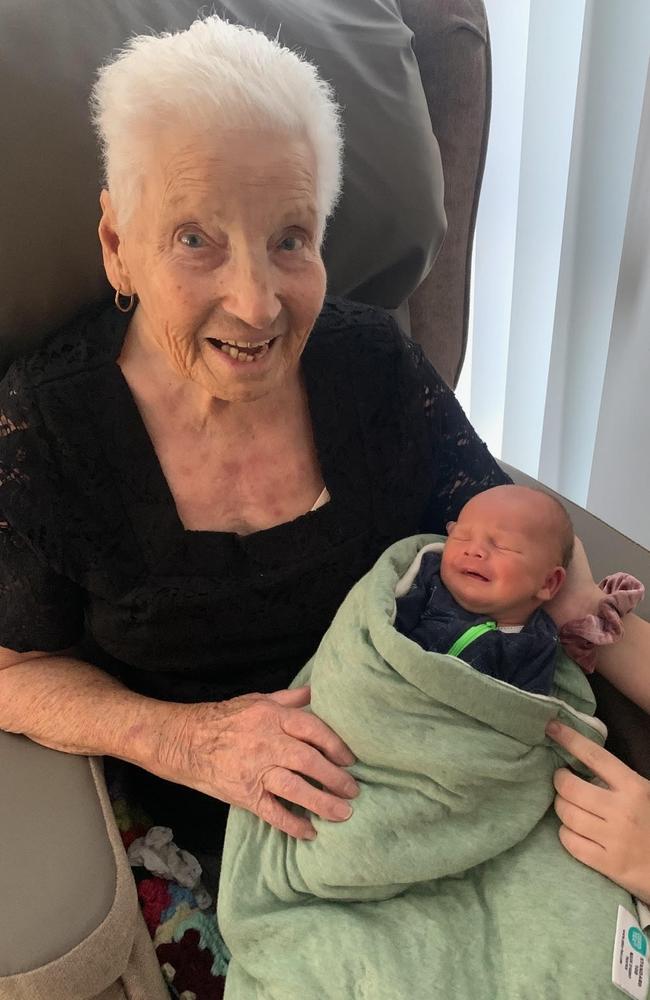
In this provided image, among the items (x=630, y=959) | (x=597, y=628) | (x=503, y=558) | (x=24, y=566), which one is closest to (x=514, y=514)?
(x=503, y=558)

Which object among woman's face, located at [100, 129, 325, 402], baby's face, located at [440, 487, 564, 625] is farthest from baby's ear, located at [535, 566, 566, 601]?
woman's face, located at [100, 129, 325, 402]

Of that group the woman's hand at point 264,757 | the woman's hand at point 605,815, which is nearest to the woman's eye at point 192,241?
the woman's hand at point 264,757

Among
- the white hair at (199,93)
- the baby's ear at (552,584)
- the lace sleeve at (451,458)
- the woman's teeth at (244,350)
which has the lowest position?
the baby's ear at (552,584)

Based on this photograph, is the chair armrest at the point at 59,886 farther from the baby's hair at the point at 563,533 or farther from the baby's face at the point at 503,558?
the baby's hair at the point at 563,533

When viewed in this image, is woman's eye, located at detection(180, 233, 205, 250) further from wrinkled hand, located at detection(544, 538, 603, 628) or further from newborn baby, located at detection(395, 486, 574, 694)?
wrinkled hand, located at detection(544, 538, 603, 628)

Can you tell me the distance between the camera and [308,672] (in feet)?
3.28

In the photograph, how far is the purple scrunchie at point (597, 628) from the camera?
0.96 m

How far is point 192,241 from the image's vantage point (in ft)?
2.64

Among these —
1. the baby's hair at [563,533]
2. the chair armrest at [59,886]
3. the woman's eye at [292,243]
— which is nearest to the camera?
the chair armrest at [59,886]

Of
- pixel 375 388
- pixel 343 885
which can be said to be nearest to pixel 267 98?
pixel 375 388

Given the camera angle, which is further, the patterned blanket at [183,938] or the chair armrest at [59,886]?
the patterned blanket at [183,938]

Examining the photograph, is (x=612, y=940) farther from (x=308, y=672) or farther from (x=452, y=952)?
(x=308, y=672)

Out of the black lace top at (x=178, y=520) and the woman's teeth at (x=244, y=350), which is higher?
the woman's teeth at (x=244, y=350)

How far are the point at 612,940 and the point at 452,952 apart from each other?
0.50 ft
